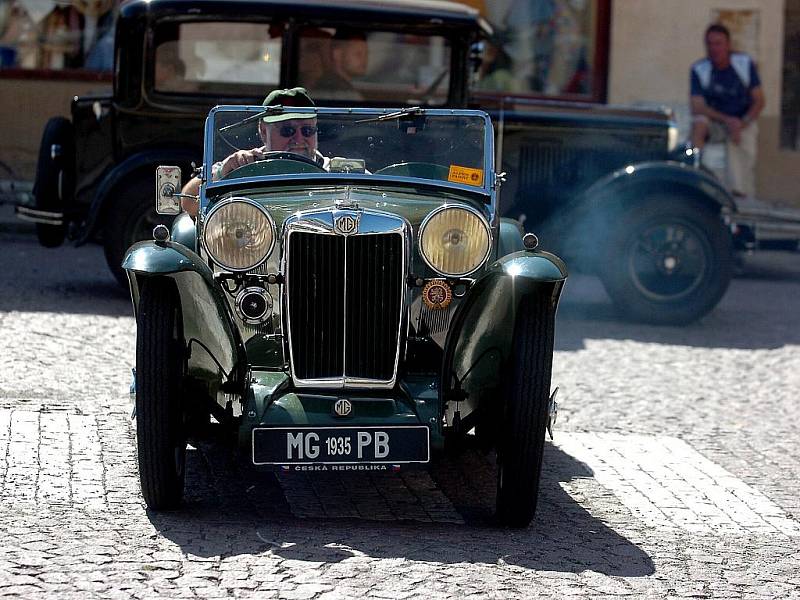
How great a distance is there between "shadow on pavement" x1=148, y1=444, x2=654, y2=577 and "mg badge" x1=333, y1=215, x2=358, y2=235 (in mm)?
1004

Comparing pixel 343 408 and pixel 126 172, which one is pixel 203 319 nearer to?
pixel 343 408

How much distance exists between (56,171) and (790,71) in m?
8.65

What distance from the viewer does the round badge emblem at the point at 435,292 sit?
5.18 metres

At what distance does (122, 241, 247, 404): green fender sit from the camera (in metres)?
4.95

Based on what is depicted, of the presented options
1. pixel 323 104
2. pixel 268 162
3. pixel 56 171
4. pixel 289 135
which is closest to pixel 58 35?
pixel 56 171

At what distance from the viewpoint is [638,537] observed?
16.4ft

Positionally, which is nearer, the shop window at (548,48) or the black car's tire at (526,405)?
the black car's tire at (526,405)

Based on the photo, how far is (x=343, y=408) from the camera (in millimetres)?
4863

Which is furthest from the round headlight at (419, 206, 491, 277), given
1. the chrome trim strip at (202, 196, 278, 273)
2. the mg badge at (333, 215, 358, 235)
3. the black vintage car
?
the black vintage car

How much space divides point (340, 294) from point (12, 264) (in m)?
6.59

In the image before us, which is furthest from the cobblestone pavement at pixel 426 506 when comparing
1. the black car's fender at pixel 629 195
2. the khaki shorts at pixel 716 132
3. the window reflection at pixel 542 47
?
the window reflection at pixel 542 47

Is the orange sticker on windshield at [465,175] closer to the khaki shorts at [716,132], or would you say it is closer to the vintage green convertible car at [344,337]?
the vintage green convertible car at [344,337]

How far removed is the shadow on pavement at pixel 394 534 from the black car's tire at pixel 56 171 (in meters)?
4.55

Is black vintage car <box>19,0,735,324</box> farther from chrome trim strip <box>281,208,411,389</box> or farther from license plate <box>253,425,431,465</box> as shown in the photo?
license plate <box>253,425,431,465</box>
